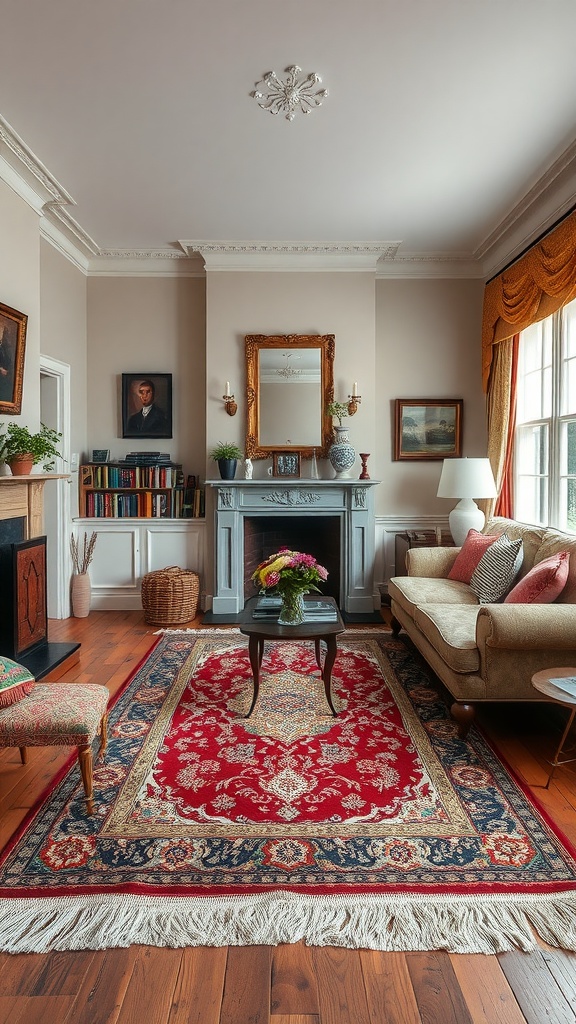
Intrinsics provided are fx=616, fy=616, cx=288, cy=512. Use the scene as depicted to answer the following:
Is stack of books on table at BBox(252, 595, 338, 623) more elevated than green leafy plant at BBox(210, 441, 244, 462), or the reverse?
green leafy plant at BBox(210, 441, 244, 462)

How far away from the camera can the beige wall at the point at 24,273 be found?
3.67 meters

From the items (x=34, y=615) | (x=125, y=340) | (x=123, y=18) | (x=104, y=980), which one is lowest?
(x=104, y=980)

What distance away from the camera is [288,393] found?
5.39 metres

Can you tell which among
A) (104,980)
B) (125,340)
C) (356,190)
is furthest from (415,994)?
(125,340)

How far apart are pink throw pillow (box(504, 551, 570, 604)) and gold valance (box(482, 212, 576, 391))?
1.67 m

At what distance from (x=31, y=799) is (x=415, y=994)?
1549mm

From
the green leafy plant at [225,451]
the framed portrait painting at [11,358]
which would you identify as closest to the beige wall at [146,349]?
the green leafy plant at [225,451]

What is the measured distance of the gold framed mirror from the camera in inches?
211

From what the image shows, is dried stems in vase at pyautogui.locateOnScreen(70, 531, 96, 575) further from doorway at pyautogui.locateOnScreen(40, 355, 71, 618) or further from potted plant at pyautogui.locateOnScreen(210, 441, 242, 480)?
potted plant at pyautogui.locateOnScreen(210, 441, 242, 480)

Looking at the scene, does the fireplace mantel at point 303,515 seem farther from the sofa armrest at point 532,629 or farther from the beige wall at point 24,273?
the sofa armrest at point 532,629

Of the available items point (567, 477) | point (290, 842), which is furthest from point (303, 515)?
point (290, 842)

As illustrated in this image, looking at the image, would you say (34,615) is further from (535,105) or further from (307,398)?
(535,105)

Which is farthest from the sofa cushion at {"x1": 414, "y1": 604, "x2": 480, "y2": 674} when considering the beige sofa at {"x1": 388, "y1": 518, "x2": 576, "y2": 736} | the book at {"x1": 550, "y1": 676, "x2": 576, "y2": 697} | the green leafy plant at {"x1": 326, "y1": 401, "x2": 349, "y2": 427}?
the green leafy plant at {"x1": 326, "y1": 401, "x2": 349, "y2": 427}

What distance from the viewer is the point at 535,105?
10.3ft
